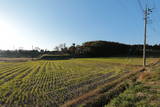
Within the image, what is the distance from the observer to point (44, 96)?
798cm

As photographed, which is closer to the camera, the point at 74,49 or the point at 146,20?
the point at 146,20

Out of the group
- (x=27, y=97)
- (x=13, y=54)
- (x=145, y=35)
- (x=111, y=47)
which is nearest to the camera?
(x=27, y=97)

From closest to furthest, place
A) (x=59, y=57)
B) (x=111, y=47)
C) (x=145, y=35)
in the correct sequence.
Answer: (x=145, y=35), (x=59, y=57), (x=111, y=47)

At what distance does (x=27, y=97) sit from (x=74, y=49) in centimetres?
7902

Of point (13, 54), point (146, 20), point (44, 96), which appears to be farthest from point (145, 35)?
point (13, 54)

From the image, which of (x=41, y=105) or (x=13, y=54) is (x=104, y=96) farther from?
(x=13, y=54)

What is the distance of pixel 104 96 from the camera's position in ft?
23.5

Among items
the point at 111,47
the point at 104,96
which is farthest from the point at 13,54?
the point at 104,96

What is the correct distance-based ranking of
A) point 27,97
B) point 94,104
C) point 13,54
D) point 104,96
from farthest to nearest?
point 13,54 → point 27,97 → point 104,96 → point 94,104

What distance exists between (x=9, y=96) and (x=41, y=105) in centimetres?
281

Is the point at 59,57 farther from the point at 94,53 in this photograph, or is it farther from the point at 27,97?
the point at 27,97

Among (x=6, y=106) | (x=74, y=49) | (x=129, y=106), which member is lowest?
(x=6, y=106)

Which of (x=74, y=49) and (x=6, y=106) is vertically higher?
(x=74, y=49)

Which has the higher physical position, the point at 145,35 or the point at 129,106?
the point at 145,35
